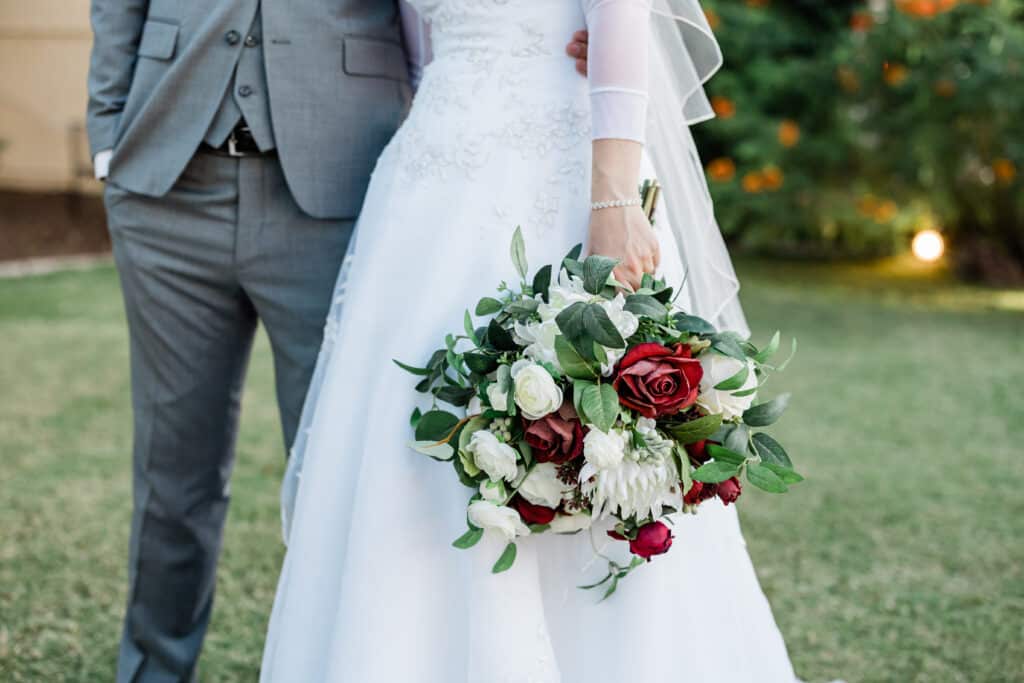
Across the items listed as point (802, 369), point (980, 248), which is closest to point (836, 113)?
point (980, 248)

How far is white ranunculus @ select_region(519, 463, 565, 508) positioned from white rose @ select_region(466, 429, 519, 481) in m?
0.03

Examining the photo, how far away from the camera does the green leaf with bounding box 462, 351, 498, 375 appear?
5.33ft

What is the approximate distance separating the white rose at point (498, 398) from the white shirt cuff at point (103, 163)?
1.00 m

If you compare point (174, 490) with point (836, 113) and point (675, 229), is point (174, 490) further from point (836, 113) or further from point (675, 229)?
point (836, 113)

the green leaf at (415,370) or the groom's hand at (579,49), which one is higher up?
the groom's hand at (579,49)

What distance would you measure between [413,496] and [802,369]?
4117 millimetres

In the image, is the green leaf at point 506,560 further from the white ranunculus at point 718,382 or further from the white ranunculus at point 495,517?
the white ranunculus at point 718,382

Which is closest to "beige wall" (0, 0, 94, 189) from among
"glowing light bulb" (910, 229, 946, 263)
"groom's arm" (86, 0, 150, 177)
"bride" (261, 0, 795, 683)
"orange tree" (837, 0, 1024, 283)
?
"orange tree" (837, 0, 1024, 283)

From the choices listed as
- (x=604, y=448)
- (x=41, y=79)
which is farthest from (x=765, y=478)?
(x=41, y=79)

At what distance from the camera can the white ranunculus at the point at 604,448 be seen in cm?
151

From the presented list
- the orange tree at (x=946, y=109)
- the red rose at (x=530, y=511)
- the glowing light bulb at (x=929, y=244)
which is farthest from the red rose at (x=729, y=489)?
the glowing light bulb at (x=929, y=244)

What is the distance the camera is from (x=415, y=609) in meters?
1.75

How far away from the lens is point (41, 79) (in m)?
10.8

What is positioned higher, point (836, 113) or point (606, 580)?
point (606, 580)
